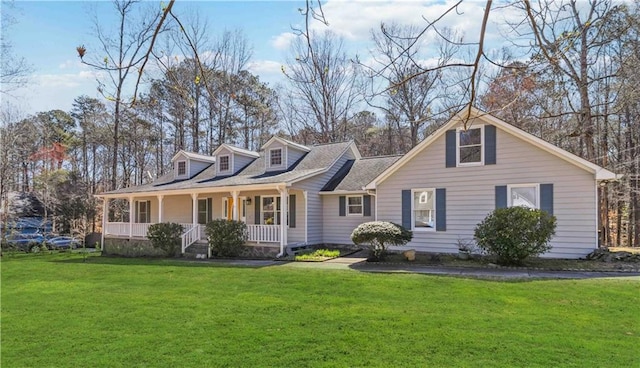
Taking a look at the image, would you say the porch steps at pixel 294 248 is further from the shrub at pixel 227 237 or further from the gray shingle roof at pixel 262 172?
the gray shingle roof at pixel 262 172

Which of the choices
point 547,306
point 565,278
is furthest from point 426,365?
point 565,278

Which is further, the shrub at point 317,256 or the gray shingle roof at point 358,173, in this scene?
the gray shingle roof at point 358,173

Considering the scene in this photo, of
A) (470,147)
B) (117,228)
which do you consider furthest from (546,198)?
(117,228)

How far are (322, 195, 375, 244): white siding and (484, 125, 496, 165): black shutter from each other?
538 cm

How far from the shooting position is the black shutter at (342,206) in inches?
665

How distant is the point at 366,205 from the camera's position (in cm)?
1633

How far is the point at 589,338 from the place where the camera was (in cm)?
508

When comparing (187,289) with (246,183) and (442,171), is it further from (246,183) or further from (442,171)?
(442,171)

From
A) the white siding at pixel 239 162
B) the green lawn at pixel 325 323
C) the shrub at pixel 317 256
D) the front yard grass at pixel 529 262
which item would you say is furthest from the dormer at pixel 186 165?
the front yard grass at pixel 529 262

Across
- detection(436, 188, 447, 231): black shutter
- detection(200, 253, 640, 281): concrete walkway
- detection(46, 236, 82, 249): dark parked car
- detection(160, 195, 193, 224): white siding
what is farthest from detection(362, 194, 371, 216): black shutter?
detection(46, 236, 82, 249): dark parked car

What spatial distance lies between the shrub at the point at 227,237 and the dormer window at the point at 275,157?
4273 mm

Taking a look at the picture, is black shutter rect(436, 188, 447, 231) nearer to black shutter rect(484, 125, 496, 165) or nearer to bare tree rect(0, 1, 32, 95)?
black shutter rect(484, 125, 496, 165)

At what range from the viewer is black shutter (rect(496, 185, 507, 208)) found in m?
12.9

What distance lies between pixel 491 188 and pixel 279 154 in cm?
971
